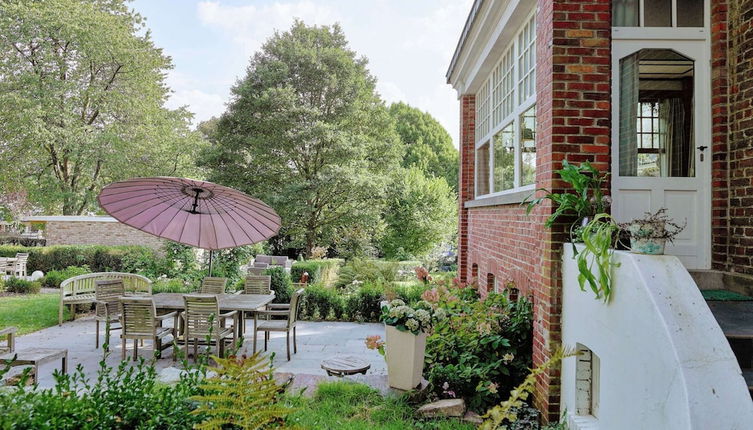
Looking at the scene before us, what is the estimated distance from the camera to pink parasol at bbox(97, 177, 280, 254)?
17.0 ft

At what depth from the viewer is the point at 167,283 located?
11.0 metres

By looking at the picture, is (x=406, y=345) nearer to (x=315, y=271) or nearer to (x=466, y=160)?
(x=466, y=160)

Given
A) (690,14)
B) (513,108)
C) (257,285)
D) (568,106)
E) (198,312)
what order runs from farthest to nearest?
(257,285), (198,312), (513,108), (690,14), (568,106)

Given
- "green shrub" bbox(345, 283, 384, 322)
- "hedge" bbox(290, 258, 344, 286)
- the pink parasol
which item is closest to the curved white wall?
the pink parasol

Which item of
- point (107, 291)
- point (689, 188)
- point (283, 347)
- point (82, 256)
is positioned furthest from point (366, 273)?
point (689, 188)

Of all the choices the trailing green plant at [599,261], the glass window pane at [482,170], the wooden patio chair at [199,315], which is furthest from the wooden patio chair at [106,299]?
the trailing green plant at [599,261]

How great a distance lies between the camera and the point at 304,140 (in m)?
20.0

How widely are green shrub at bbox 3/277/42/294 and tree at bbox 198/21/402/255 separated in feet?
27.5

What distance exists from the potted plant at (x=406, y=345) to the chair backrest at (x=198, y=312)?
2.90 m

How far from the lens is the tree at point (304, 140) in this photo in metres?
19.8

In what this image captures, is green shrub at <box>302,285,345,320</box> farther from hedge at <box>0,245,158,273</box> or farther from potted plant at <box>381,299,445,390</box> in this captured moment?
hedge at <box>0,245,158,273</box>

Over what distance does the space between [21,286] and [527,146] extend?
13.8 metres

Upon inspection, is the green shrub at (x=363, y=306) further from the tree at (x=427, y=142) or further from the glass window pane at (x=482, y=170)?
the tree at (x=427, y=142)

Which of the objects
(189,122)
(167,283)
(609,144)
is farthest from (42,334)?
(189,122)
